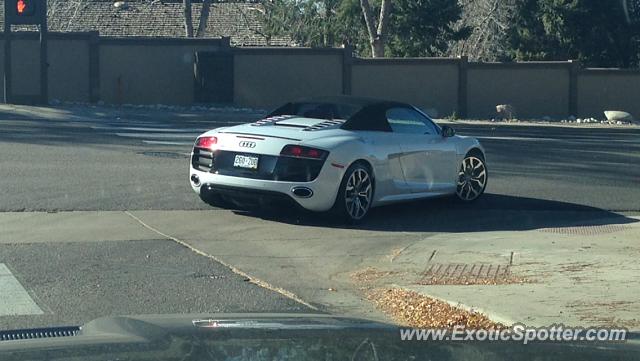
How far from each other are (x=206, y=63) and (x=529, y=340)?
1302 inches

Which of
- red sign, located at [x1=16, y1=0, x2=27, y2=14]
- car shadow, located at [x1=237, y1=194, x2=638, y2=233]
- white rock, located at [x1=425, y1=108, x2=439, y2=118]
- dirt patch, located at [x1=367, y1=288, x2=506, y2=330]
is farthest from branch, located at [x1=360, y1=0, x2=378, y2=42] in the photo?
dirt patch, located at [x1=367, y1=288, x2=506, y2=330]

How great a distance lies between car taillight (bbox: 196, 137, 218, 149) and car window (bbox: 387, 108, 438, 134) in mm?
2189

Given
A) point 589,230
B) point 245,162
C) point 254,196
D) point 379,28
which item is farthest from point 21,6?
point 589,230

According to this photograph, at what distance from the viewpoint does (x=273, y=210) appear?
489 inches

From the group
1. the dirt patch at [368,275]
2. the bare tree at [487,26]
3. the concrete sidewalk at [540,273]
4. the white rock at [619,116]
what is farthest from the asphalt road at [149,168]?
the bare tree at [487,26]

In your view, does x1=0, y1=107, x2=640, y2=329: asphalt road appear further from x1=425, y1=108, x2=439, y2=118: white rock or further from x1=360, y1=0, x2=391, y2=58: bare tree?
x1=360, y1=0, x2=391, y2=58: bare tree

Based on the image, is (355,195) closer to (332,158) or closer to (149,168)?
(332,158)

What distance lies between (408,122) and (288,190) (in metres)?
2.37

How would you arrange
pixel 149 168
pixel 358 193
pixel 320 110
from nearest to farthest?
pixel 358 193, pixel 320 110, pixel 149 168

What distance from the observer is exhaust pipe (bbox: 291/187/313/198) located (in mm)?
11320

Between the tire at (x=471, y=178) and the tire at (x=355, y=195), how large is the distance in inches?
79.2

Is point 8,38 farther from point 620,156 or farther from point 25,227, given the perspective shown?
point 25,227

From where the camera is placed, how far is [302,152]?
37.5 ft

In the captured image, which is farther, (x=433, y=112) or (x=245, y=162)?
(x=433, y=112)
